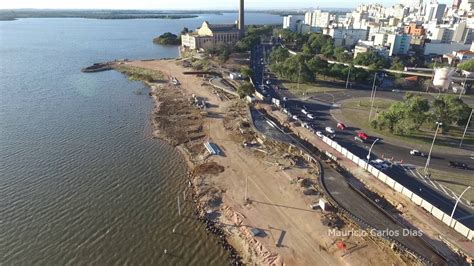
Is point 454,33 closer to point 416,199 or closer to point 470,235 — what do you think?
point 416,199

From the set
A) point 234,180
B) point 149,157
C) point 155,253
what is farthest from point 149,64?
point 155,253

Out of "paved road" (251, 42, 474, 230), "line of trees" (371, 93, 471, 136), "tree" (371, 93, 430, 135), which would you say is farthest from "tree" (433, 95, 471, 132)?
"paved road" (251, 42, 474, 230)

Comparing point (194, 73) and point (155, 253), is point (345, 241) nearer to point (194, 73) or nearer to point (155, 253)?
point (155, 253)

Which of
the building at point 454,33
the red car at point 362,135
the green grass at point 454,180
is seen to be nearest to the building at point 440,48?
the building at point 454,33

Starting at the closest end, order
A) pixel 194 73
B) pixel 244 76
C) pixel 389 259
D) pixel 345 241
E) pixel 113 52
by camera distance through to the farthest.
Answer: pixel 389 259 → pixel 345 241 → pixel 244 76 → pixel 194 73 → pixel 113 52

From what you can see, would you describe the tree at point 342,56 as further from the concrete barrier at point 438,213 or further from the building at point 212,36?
the concrete barrier at point 438,213

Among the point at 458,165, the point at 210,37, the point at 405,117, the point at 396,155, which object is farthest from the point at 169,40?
the point at 458,165
